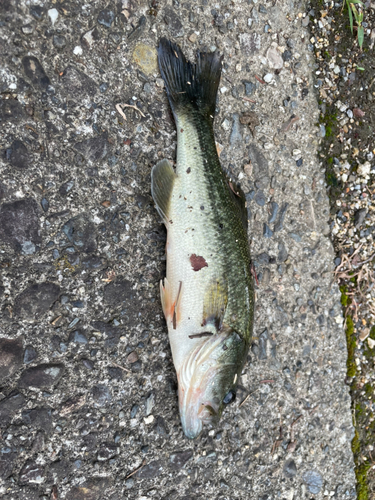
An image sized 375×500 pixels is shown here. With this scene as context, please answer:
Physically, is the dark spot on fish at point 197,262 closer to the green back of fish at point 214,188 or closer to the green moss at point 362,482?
the green back of fish at point 214,188

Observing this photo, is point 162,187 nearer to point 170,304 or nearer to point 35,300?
point 170,304

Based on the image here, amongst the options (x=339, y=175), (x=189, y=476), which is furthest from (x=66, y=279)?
(x=339, y=175)

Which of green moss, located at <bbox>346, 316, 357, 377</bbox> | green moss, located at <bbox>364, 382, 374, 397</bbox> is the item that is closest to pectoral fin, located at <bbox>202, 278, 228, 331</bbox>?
green moss, located at <bbox>346, 316, 357, 377</bbox>

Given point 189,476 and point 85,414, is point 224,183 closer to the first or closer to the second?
point 85,414

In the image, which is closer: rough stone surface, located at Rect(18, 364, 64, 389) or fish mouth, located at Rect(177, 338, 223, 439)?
rough stone surface, located at Rect(18, 364, 64, 389)

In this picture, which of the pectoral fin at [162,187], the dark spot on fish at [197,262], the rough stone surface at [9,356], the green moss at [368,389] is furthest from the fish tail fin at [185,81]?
the green moss at [368,389]

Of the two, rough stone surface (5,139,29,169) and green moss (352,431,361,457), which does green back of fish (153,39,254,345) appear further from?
green moss (352,431,361,457)
